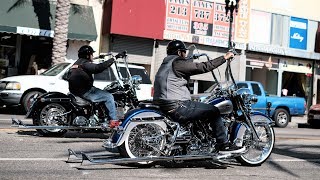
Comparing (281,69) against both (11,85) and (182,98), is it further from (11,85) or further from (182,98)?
(182,98)

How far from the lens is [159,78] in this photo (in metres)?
6.81

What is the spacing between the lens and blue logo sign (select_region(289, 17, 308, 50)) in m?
27.7

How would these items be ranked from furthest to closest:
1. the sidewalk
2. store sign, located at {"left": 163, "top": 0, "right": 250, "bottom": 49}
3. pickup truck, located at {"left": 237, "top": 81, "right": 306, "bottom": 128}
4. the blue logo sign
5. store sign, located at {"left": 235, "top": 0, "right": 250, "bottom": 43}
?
the blue logo sign, store sign, located at {"left": 235, "top": 0, "right": 250, "bottom": 43}, store sign, located at {"left": 163, "top": 0, "right": 250, "bottom": 49}, the sidewalk, pickup truck, located at {"left": 237, "top": 81, "right": 306, "bottom": 128}

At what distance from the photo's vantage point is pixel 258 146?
24.5 feet

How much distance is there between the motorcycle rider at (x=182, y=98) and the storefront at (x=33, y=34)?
13.9 meters

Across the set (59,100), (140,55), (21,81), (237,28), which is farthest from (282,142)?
(237,28)

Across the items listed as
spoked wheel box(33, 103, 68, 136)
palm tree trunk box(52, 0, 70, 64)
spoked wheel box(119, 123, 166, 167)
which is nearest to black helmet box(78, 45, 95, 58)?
spoked wheel box(33, 103, 68, 136)

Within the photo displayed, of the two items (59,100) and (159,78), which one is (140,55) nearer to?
(59,100)

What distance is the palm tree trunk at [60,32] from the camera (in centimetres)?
1920

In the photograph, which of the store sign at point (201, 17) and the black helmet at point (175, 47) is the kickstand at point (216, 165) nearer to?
the black helmet at point (175, 47)

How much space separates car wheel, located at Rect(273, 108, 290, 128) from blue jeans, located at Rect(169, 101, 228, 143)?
1301 cm

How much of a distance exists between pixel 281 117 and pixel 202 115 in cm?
1355

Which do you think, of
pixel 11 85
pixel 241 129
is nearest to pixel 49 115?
pixel 241 129

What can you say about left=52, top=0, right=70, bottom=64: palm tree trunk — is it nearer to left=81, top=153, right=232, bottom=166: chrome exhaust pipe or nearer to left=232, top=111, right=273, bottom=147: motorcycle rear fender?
left=81, top=153, right=232, bottom=166: chrome exhaust pipe
